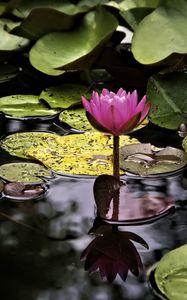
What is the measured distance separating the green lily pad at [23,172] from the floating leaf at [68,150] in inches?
1.0

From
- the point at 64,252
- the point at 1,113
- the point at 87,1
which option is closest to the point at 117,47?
the point at 87,1

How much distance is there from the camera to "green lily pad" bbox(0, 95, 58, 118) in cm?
180

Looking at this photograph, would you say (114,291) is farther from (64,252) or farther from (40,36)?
(40,36)

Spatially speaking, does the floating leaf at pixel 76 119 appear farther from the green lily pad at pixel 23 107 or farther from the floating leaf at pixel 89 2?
the floating leaf at pixel 89 2

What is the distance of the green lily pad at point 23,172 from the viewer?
140cm

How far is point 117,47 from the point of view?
2252 mm

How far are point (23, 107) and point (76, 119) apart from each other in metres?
0.19

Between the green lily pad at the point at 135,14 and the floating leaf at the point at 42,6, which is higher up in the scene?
the green lily pad at the point at 135,14

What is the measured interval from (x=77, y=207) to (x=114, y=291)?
0.30 metres

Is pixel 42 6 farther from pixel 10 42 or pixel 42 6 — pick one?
pixel 10 42

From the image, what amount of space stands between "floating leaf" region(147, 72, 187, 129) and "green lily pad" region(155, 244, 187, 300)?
0.64 meters

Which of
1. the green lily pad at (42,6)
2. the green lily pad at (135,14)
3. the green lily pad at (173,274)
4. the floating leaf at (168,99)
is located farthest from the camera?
the green lily pad at (42,6)

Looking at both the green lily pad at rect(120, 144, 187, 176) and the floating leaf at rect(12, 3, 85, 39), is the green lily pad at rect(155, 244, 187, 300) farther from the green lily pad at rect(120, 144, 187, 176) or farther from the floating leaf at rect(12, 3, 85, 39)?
the floating leaf at rect(12, 3, 85, 39)

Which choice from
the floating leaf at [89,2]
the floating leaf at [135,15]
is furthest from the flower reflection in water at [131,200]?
the floating leaf at [89,2]
